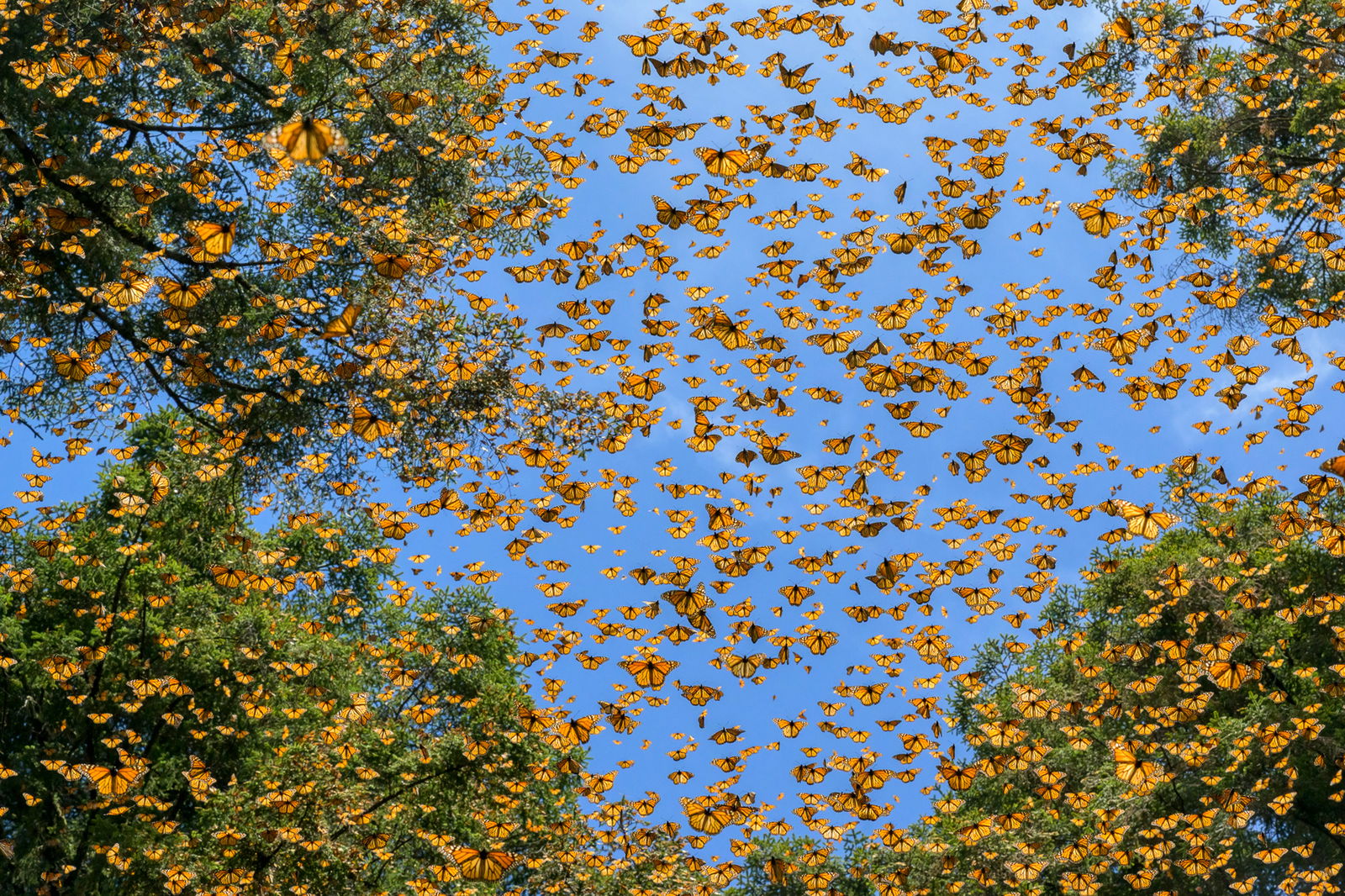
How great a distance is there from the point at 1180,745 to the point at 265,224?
1484cm

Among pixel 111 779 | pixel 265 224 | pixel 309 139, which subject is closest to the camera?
pixel 309 139

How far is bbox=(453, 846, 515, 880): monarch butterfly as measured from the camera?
23.1ft

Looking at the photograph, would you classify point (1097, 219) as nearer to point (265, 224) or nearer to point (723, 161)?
point (723, 161)

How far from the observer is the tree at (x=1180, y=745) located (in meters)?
12.1

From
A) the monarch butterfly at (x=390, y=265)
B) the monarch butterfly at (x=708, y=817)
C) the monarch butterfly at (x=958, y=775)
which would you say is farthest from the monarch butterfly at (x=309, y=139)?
the monarch butterfly at (x=958, y=775)

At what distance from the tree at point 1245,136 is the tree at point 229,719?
9659 mm

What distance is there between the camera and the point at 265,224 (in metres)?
13.7

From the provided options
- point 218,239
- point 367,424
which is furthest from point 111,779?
point 218,239

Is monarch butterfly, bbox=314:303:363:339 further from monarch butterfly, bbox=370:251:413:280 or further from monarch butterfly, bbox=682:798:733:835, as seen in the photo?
monarch butterfly, bbox=682:798:733:835

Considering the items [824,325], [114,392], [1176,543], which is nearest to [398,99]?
[114,392]

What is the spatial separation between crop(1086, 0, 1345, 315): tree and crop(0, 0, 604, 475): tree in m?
7.12

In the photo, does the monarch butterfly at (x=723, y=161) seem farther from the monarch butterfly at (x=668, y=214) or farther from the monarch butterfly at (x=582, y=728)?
the monarch butterfly at (x=582, y=728)

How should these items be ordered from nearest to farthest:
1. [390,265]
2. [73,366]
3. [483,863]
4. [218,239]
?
[218,239], [483,863], [73,366], [390,265]

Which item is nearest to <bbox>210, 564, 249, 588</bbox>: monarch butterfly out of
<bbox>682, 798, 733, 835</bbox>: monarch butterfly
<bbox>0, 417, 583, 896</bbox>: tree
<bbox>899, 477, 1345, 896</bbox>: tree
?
<bbox>0, 417, 583, 896</bbox>: tree
